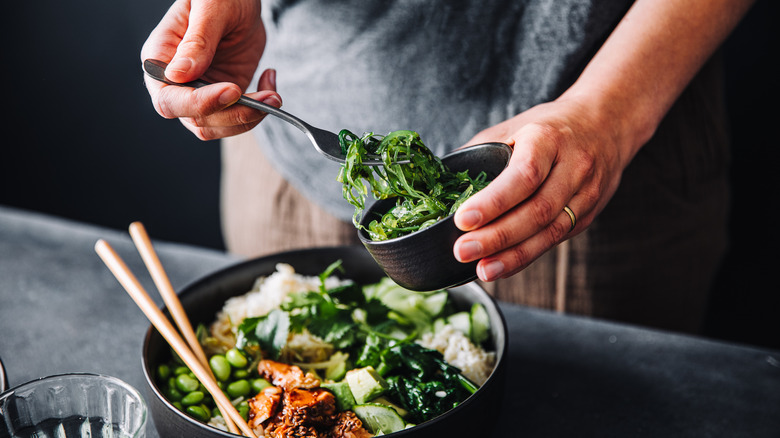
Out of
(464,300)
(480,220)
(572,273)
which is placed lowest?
(572,273)

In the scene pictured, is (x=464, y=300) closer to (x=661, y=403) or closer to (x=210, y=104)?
(x=661, y=403)

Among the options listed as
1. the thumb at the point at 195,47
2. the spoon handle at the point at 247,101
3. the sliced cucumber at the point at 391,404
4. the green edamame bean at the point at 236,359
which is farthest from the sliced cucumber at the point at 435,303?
the thumb at the point at 195,47

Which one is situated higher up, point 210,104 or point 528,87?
point 210,104

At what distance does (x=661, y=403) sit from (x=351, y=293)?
634 millimetres

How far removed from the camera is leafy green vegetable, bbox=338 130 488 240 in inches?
37.9

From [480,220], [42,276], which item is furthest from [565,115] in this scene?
[42,276]

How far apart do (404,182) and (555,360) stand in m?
0.59

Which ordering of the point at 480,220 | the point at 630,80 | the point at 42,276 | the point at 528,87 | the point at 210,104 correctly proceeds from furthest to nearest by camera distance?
the point at 42,276 → the point at 528,87 → the point at 630,80 → the point at 210,104 → the point at 480,220

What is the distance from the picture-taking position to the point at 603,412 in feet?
3.89

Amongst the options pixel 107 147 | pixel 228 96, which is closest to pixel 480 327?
pixel 228 96

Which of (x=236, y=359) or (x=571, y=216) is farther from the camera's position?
(x=236, y=359)

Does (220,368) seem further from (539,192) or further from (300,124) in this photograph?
(539,192)

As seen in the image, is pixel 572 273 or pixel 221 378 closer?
pixel 221 378

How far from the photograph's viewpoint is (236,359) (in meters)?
1.16
